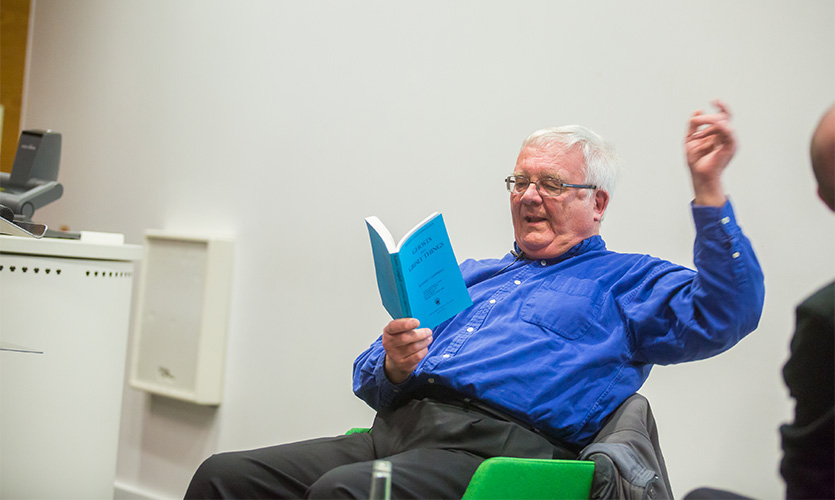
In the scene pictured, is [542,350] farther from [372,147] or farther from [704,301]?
[372,147]

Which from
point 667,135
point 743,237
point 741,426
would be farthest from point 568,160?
point 741,426

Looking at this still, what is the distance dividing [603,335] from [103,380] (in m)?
1.49

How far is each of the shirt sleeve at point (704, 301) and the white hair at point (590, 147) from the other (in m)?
0.34

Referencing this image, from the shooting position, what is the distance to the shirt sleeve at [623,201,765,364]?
4.56 ft

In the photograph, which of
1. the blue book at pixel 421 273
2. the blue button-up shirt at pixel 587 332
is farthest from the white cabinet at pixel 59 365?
the blue book at pixel 421 273

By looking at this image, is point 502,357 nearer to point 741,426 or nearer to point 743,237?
point 743,237

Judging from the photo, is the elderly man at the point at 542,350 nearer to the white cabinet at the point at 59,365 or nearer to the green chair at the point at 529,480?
the green chair at the point at 529,480

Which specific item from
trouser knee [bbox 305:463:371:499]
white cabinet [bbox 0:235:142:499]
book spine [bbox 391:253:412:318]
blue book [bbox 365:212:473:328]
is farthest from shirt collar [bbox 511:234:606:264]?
white cabinet [bbox 0:235:142:499]

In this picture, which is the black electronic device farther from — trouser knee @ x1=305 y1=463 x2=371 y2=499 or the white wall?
trouser knee @ x1=305 y1=463 x2=371 y2=499

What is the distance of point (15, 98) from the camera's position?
422 cm

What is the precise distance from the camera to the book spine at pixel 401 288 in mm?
1396

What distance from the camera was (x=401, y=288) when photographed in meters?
1.44

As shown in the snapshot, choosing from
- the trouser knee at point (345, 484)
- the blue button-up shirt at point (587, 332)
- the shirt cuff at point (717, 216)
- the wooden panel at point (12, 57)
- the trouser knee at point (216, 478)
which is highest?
the wooden panel at point (12, 57)

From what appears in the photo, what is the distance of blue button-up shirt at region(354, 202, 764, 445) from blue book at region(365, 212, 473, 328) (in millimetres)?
173
